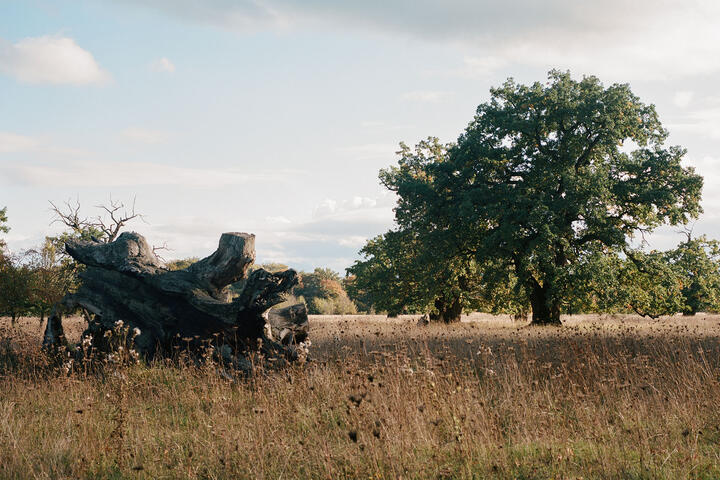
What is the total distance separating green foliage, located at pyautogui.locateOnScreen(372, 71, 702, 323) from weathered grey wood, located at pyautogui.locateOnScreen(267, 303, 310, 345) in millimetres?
12707

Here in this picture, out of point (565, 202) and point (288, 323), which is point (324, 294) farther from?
point (288, 323)

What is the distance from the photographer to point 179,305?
1116 cm

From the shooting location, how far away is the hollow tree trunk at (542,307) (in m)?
24.7

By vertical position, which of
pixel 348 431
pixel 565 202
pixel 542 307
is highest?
pixel 565 202

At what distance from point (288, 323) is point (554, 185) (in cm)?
1647

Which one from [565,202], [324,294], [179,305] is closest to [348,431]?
[179,305]

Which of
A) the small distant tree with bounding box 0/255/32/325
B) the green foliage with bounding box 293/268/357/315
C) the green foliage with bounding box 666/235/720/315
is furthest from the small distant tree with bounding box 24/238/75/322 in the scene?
the green foliage with bounding box 293/268/357/315

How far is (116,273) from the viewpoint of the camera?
1166cm

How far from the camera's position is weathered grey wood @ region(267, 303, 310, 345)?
10969 millimetres

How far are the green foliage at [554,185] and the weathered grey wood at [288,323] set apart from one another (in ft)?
41.7

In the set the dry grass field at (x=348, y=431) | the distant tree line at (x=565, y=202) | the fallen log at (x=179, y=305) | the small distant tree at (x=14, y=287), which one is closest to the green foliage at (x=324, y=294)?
the distant tree line at (x=565, y=202)

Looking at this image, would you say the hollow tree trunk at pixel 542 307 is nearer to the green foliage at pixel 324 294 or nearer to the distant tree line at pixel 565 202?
the distant tree line at pixel 565 202

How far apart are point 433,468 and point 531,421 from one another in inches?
78.2

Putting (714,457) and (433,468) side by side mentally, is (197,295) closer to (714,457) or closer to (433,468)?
(433,468)
